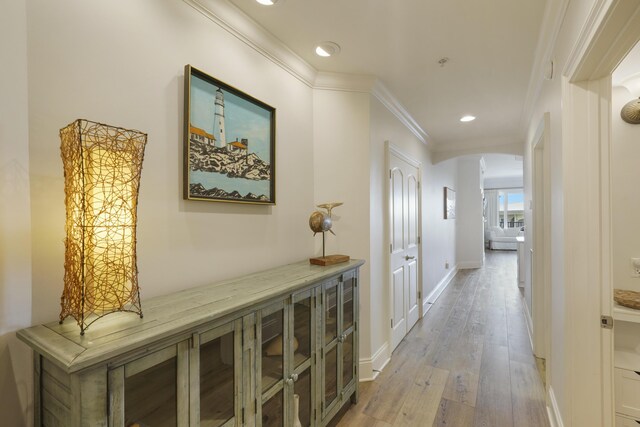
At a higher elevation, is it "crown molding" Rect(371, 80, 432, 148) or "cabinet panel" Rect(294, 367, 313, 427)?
"crown molding" Rect(371, 80, 432, 148)

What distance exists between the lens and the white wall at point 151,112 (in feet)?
3.37

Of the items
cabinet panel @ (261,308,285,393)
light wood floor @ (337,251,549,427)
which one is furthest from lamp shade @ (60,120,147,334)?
light wood floor @ (337,251,549,427)

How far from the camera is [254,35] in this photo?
182cm

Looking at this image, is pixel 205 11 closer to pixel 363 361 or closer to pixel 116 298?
pixel 116 298

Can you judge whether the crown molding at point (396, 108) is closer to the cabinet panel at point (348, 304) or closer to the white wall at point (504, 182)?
the cabinet panel at point (348, 304)

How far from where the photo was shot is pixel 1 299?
93cm

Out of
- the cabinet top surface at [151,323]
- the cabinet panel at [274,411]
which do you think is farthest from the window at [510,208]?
the cabinet panel at [274,411]

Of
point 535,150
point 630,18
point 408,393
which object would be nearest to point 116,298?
point 630,18

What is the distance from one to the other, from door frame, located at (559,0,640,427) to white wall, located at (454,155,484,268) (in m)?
6.07

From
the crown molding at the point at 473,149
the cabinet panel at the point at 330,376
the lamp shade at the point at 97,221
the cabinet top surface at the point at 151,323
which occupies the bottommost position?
the cabinet panel at the point at 330,376

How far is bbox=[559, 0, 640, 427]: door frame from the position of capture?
4.56 ft

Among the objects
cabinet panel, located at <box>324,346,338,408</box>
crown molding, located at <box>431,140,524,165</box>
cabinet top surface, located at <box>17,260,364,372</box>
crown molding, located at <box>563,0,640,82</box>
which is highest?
crown molding, located at <box>431,140,524,165</box>

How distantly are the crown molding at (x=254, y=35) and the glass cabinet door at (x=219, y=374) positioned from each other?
5.12 ft

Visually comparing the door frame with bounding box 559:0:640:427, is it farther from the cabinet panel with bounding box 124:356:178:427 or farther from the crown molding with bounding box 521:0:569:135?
the cabinet panel with bounding box 124:356:178:427
